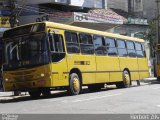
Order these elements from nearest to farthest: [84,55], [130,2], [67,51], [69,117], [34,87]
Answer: [69,117] → [34,87] → [67,51] → [84,55] → [130,2]

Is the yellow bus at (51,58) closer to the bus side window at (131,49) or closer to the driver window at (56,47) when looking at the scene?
the driver window at (56,47)

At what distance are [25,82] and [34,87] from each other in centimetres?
50

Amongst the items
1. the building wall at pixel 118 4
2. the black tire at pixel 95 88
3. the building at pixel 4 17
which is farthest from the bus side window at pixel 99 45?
the building wall at pixel 118 4

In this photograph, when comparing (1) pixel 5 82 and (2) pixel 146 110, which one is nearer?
(2) pixel 146 110

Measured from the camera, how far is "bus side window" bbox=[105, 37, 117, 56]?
25.3 metres

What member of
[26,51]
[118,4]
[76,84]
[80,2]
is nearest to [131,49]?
[76,84]

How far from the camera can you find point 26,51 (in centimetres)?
1938

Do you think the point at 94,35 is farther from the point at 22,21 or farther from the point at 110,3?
the point at 110,3

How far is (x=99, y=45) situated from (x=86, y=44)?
1.74 metres

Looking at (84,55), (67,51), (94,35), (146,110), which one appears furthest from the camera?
(94,35)

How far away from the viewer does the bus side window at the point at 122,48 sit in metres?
26.9

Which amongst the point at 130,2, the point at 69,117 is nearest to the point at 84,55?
the point at 69,117

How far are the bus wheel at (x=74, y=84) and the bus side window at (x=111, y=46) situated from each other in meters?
4.71

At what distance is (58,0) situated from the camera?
35.3m
